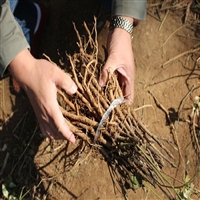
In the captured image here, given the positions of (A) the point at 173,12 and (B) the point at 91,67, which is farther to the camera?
(A) the point at 173,12

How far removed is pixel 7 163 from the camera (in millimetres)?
1819

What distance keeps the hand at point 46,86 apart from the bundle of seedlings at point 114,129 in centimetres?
6

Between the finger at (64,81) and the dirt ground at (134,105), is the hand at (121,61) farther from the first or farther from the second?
the dirt ground at (134,105)

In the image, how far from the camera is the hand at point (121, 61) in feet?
4.04

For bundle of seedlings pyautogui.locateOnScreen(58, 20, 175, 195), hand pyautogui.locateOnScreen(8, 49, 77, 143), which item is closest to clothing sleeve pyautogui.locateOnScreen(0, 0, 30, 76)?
hand pyautogui.locateOnScreen(8, 49, 77, 143)

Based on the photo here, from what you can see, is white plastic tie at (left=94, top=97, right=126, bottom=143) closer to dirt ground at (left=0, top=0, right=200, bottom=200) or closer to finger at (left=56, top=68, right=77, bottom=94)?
finger at (left=56, top=68, right=77, bottom=94)

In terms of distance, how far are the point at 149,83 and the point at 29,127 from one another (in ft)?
2.23

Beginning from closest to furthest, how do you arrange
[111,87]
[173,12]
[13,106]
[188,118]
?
1. [111,87]
2. [188,118]
3. [173,12]
4. [13,106]

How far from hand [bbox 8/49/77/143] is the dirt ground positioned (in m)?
0.38

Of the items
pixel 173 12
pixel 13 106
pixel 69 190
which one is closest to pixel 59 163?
pixel 69 190

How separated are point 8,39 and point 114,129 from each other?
0.53m

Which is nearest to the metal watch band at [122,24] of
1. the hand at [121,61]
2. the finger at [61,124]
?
the hand at [121,61]

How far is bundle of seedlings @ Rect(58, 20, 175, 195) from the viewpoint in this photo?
1.19 metres

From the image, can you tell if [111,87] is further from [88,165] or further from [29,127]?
[29,127]
